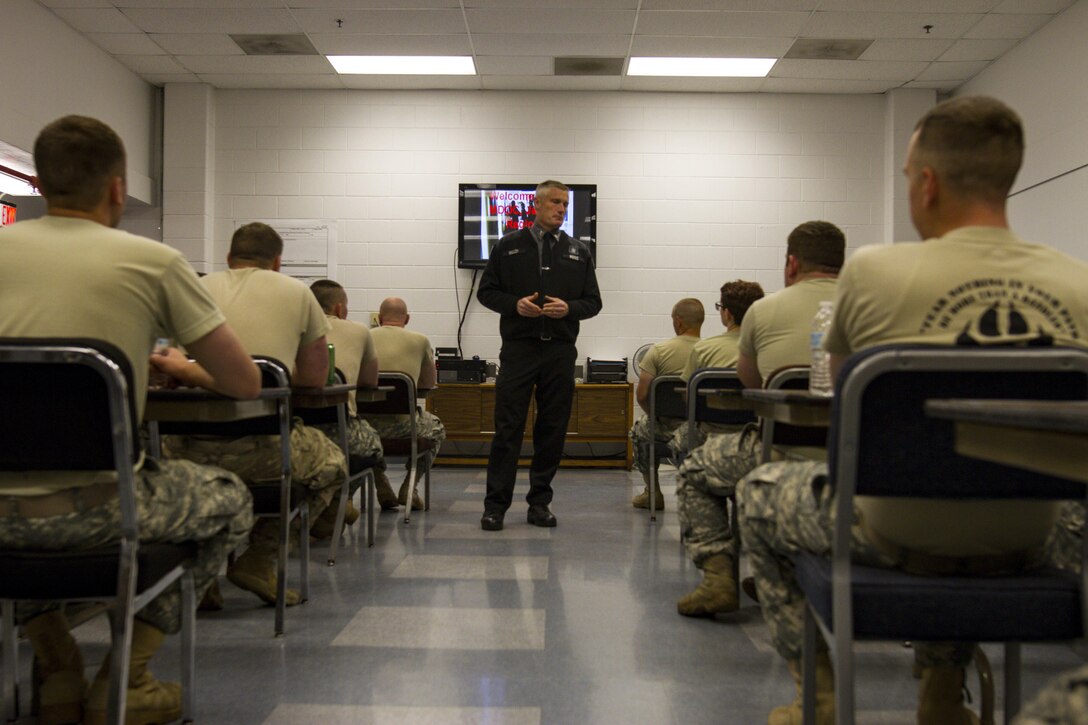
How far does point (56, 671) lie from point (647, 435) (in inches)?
132

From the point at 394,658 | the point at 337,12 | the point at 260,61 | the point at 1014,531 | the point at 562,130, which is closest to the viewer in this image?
the point at 1014,531

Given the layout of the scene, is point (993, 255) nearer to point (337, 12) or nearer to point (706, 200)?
point (337, 12)

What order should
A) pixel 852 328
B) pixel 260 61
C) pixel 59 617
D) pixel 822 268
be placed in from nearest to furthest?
pixel 852 328 → pixel 59 617 → pixel 822 268 → pixel 260 61

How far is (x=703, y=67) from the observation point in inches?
267

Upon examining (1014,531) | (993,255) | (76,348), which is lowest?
(1014,531)

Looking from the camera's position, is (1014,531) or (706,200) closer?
(1014,531)

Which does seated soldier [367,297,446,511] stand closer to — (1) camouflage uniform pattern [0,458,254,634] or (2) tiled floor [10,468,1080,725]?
(2) tiled floor [10,468,1080,725]

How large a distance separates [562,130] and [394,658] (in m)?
5.74

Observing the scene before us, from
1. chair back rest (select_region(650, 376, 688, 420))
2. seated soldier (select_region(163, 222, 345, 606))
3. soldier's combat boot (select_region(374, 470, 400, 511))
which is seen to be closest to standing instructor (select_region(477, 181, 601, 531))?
chair back rest (select_region(650, 376, 688, 420))

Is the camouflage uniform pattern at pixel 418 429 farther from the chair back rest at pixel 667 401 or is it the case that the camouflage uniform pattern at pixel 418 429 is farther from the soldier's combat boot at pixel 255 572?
the soldier's combat boot at pixel 255 572

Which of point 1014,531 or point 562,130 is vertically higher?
point 562,130

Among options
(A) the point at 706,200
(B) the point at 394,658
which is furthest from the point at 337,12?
(B) the point at 394,658

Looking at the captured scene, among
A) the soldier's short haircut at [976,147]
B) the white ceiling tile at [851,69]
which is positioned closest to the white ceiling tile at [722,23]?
the white ceiling tile at [851,69]

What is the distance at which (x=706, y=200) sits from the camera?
732cm
